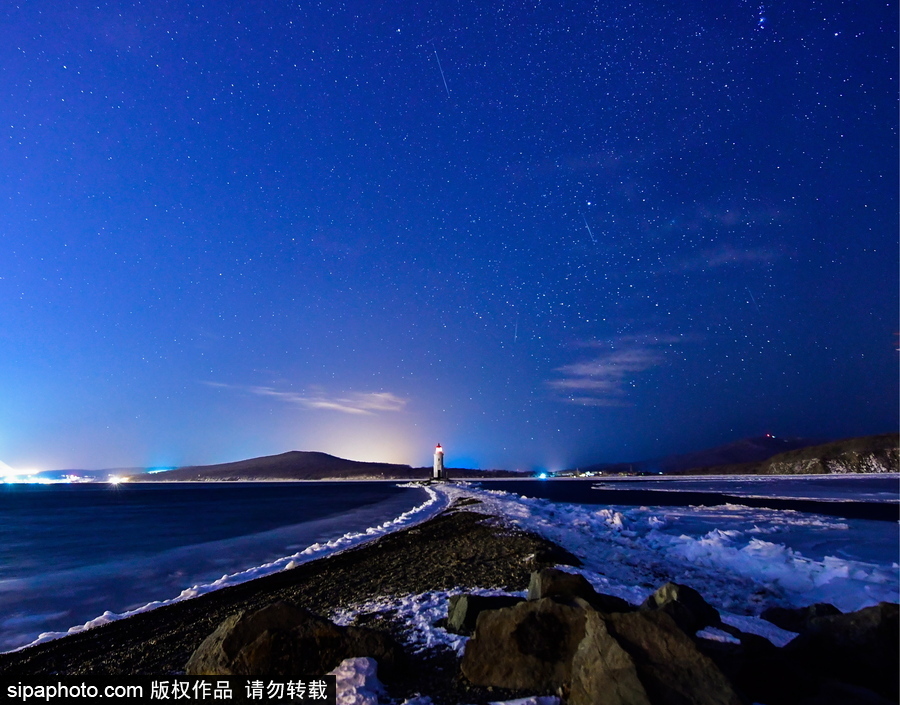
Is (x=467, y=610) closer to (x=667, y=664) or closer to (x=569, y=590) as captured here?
(x=569, y=590)

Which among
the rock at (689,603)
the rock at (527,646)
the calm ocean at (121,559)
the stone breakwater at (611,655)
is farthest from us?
the calm ocean at (121,559)

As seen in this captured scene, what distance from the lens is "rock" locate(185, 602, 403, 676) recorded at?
20.3 feet

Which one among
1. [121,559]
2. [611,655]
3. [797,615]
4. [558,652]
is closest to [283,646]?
[558,652]

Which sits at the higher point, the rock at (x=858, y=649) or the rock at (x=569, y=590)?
the rock at (x=569, y=590)

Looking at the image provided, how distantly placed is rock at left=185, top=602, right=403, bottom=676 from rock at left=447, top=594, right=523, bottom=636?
1.64m

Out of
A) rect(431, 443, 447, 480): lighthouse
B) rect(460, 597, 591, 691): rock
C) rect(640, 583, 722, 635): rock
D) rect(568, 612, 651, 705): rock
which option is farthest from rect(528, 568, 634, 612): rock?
rect(431, 443, 447, 480): lighthouse

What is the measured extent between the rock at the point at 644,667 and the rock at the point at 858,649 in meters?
2.20

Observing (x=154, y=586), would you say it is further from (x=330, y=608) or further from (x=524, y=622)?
(x=524, y=622)

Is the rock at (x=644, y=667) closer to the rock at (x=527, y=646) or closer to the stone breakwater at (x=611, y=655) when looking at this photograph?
the stone breakwater at (x=611, y=655)

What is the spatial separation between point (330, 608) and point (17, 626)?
8.86m

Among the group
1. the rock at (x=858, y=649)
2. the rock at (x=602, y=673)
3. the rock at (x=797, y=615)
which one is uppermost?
the rock at (x=602, y=673)

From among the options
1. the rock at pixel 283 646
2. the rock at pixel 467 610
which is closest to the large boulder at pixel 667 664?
the rock at pixel 467 610

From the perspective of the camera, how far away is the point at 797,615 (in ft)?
31.7

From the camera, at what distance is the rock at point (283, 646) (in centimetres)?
619
